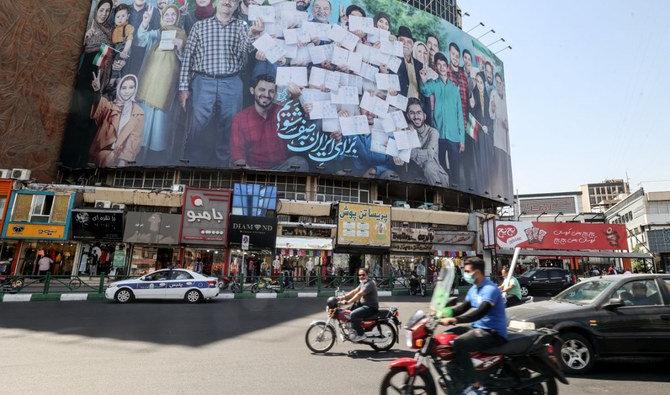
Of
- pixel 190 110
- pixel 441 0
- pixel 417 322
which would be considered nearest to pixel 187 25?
pixel 190 110

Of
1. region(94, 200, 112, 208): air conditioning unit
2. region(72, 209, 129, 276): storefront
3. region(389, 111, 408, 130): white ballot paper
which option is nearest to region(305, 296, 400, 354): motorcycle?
region(72, 209, 129, 276): storefront

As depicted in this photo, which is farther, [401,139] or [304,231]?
[401,139]

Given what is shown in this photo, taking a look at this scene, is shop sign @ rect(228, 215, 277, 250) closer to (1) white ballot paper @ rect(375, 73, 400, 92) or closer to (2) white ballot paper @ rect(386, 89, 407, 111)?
(2) white ballot paper @ rect(386, 89, 407, 111)

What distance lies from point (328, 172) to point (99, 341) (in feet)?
83.9

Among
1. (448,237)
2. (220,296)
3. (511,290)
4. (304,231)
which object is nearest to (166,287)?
(220,296)

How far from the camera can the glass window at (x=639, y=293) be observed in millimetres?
6133

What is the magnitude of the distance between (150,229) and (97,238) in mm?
3839

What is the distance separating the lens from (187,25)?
115 feet

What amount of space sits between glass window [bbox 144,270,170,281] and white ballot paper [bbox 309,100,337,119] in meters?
21.4

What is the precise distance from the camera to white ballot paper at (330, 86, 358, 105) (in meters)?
34.8

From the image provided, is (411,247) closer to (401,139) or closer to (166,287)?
(401,139)

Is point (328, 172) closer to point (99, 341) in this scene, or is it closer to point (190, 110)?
point (190, 110)

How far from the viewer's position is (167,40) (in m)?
34.5

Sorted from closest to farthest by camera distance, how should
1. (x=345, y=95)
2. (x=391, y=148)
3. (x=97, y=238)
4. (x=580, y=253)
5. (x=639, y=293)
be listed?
(x=639, y=293) < (x=97, y=238) < (x=580, y=253) < (x=345, y=95) < (x=391, y=148)
